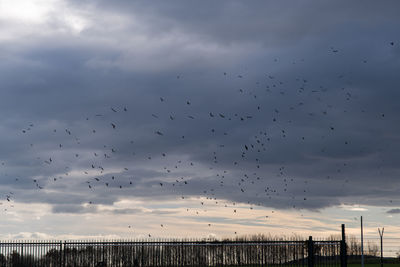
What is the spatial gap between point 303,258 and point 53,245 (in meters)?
21.4

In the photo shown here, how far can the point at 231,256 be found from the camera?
1854 inches

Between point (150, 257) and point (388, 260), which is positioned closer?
point (150, 257)

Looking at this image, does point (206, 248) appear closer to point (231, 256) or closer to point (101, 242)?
point (231, 256)

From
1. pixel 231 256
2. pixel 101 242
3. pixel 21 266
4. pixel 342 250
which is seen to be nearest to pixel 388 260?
pixel 342 250

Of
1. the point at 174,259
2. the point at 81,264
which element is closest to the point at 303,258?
the point at 174,259

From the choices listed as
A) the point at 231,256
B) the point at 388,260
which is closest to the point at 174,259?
the point at 231,256

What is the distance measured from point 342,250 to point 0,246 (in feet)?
95.2

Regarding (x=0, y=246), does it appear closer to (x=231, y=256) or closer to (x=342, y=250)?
(x=231, y=256)

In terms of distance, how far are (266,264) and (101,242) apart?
566 inches

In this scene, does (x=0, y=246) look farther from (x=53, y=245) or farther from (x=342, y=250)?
(x=342, y=250)

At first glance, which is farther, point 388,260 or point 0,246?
point 388,260

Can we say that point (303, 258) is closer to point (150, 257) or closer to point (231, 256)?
point (231, 256)

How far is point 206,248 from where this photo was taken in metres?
46.5

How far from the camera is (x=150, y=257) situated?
4528cm
